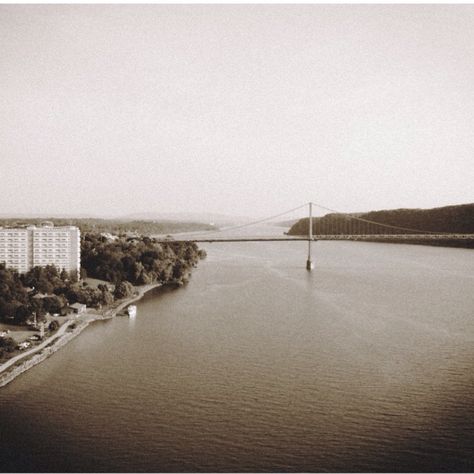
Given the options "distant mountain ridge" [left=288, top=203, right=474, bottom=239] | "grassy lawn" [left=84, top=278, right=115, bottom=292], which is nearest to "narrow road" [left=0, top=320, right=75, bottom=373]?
"grassy lawn" [left=84, top=278, right=115, bottom=292]

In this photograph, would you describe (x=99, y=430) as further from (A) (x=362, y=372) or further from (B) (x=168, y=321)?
(B) (x=168, y=321)

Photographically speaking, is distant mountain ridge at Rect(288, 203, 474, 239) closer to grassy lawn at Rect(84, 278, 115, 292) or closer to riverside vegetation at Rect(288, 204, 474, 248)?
riverside vegetation at Rect(288, 204, 474, 248)

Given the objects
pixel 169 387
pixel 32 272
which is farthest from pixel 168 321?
pixel 32 272

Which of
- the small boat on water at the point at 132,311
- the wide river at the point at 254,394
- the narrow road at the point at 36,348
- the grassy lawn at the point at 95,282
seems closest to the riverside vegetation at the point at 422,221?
the grassy lawn at the point at 95,282

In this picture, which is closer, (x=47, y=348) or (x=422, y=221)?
(x=47, y=348)

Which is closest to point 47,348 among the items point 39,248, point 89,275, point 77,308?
point 77,308

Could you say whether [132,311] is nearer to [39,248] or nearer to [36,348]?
[36,348]
